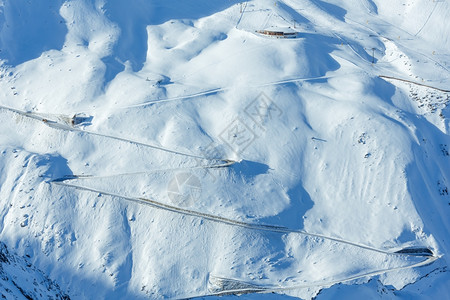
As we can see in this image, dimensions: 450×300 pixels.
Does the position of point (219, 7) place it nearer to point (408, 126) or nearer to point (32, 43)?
point (32, 43)

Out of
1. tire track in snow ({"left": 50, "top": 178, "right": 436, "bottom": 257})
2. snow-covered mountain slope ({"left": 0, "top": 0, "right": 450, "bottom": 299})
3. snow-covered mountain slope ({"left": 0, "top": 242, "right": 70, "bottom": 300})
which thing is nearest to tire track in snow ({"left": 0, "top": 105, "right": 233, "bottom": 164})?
snow-covered mountain slope ({"left": 0, "top": 0, "right": 450, "bottom": 299})

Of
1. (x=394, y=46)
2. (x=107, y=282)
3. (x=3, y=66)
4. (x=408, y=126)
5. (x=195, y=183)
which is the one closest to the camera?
(x=107, y=282)

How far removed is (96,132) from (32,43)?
8446mm

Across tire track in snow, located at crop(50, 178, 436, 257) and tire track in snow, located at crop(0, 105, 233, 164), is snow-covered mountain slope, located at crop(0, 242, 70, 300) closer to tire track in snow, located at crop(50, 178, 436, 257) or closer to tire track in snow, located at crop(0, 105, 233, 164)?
tire track in snow, located at crop(50, 178, 436, 257)

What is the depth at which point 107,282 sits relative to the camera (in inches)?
747

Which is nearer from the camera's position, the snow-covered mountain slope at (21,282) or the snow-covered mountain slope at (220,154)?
the snow-covered mountain slope at (21,282)

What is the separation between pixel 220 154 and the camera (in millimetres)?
21594

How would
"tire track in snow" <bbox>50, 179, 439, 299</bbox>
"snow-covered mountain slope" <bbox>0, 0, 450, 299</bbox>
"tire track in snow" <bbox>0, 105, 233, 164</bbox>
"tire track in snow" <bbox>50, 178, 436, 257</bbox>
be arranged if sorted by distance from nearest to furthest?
"tire track in snow" <bbox>50, 179, 439, 299</bbox> → "snow-covered mountain slope" <bbox>0, 0, 450, 299</bbox> → "tire track in snow" <bbox>50, 178, 436, 257</bbox> → "tire track in snow" <bbox>0, 105, 233, 164</bbox>

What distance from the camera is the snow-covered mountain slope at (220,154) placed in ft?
63.4

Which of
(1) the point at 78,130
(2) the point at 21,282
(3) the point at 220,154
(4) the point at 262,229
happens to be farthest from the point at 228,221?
(1) the point at 78,130

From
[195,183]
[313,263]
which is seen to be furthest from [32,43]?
[313,263]

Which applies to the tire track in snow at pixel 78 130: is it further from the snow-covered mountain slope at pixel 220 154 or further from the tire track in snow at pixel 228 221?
the tire track in snow at pixel 228 221

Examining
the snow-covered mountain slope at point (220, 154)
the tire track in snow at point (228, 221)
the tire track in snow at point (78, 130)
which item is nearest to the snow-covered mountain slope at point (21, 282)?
the snow-covered mountain slope at point (220, 154)

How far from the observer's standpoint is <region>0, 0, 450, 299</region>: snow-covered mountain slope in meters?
19.3
